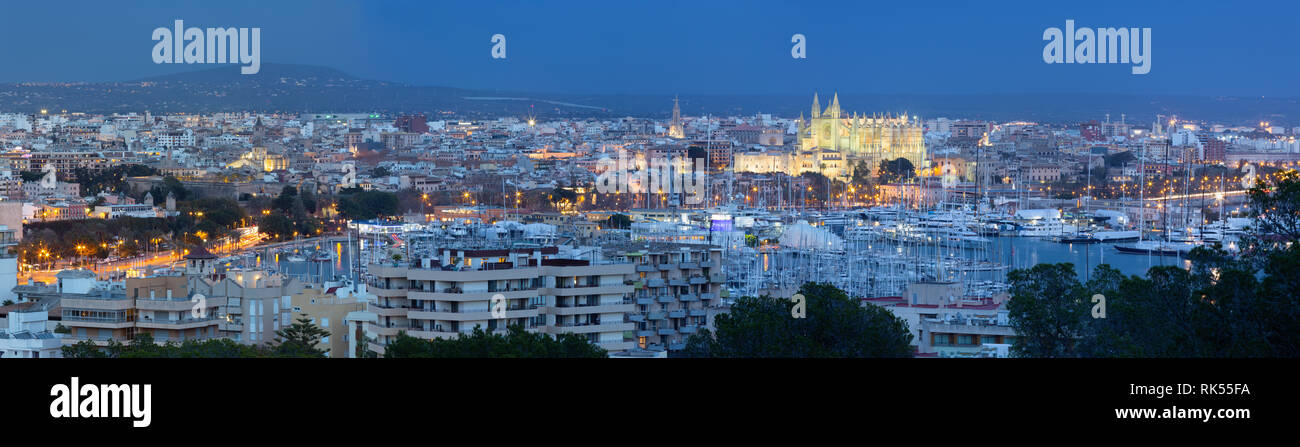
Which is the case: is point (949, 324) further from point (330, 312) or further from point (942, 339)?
point (330, 312)

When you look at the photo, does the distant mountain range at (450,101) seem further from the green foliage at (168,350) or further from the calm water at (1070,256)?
the green foliage at (168,350)

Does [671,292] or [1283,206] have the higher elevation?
[1283,206]

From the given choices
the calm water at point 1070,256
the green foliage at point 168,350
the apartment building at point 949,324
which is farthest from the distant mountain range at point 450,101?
the green foliage at point 168,350

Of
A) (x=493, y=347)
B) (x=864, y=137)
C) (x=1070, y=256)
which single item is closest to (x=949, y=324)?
(x=493, y=347)

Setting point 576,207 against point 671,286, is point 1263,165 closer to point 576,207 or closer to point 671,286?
point 576,207

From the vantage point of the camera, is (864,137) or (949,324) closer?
(949,324)
